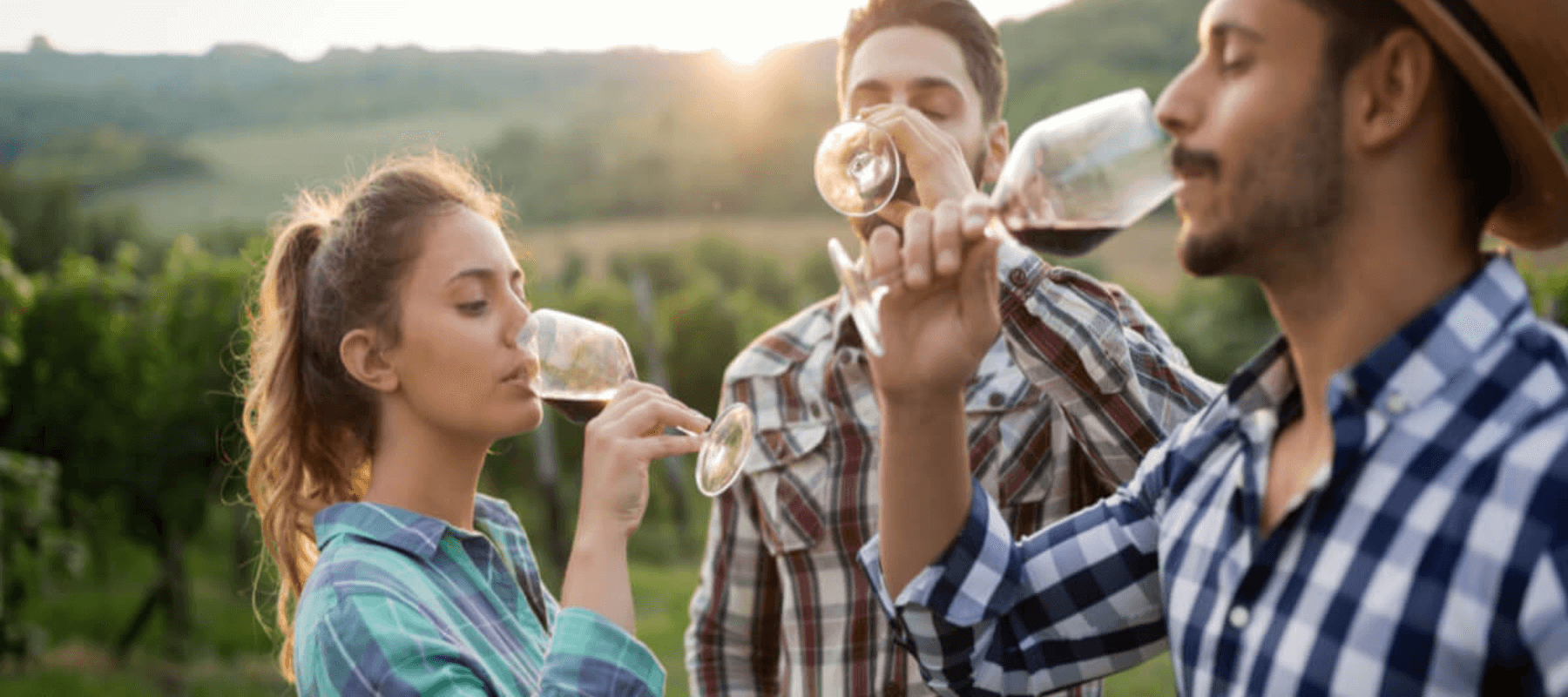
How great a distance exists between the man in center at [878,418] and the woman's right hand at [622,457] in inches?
24.7

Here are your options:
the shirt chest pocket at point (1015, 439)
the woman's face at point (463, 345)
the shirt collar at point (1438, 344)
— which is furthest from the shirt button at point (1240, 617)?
the woman's face at point (463, 345)

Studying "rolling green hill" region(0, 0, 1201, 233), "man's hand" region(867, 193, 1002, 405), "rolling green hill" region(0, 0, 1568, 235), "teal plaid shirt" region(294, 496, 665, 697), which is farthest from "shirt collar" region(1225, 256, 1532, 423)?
"rolling green hill" region(0, 0, 1568, 235)

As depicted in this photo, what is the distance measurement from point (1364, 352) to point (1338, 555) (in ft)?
0.87

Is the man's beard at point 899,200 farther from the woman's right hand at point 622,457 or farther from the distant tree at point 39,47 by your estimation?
the distant tree at point 39,47

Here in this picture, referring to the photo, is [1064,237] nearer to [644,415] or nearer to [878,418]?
[644,415]

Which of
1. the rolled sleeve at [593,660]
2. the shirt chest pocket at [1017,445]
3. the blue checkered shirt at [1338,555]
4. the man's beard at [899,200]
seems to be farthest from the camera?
the shirt chest pocket at [1017,445]

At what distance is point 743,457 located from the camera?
2.29 m

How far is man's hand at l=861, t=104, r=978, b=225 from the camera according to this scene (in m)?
2.26

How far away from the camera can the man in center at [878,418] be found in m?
2.51

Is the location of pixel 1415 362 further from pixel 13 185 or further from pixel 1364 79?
pixel 13 185

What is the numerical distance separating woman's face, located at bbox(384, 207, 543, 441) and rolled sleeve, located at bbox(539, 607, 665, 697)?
55 centimetres

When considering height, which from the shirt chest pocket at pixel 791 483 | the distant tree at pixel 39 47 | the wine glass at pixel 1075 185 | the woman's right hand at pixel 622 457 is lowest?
the shirt chest pocket at pixel 791 483

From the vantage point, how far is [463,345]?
249cm

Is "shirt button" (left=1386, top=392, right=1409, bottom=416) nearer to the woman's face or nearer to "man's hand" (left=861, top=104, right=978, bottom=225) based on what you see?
"man's hand" (left=861, top=104, right=978, bottom=225)
